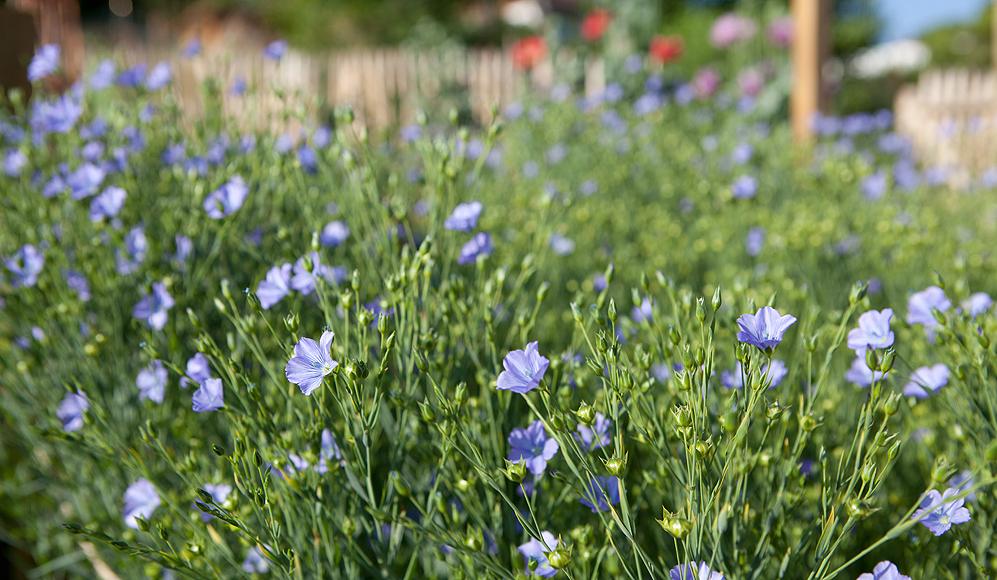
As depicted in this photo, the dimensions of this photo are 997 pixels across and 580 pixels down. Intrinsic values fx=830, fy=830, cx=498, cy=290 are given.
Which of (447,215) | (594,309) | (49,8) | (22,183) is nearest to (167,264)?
(22,183)

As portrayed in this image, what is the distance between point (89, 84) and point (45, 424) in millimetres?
1559

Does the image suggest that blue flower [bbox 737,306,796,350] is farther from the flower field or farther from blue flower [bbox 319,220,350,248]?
blue flower [bbox 319,220,350,248]

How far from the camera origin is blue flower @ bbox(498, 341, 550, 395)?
3.23ft

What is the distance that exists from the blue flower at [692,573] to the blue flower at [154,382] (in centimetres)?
98

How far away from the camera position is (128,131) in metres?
2.47

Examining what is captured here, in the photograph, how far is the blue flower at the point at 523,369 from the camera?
983mm

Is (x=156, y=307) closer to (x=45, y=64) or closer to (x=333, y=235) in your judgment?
(x=333, y=235)

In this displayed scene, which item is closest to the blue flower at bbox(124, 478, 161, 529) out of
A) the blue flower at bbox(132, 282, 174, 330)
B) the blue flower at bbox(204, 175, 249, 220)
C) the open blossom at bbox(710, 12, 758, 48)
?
the blue flower at bbox(132, 282, 174, 330)

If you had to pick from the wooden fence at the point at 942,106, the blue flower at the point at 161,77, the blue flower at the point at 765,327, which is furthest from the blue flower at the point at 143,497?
the wooden fence at the point at 942,106

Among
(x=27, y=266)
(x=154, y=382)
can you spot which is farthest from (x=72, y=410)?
(x=27, y=266)

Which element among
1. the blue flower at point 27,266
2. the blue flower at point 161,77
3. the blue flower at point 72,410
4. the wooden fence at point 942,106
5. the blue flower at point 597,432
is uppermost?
the blue flower at point 161,77

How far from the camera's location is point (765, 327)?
102 cm

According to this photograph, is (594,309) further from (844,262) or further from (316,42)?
(316,42)

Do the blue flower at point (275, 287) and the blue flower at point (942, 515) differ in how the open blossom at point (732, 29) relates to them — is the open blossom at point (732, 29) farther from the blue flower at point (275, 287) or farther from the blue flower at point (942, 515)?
the blue flower at point (942, 515)
